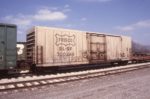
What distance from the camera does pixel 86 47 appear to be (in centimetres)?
1805

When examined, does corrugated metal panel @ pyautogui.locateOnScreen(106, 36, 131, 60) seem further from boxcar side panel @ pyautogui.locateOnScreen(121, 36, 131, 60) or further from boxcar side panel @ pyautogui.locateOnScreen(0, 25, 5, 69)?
boxcar side panel @ pyautogui.locateOnScreen(0, 25, 5, 69)

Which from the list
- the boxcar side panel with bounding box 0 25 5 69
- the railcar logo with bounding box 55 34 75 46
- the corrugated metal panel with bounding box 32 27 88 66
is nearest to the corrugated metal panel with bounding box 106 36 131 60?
the corrugated metal panel with bounding box 32 27 88 66

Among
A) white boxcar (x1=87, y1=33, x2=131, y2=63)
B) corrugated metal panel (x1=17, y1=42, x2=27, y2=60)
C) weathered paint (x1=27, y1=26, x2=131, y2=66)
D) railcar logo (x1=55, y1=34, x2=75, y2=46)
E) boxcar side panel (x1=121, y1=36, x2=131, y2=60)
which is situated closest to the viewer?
weathered paint (x1=27, y1=26, x2=131, y2=66)

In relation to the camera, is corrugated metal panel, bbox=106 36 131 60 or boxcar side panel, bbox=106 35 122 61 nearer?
boxcar side panel, bbox=106 35 122 61

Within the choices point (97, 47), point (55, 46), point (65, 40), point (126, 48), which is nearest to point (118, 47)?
point (126, 48)

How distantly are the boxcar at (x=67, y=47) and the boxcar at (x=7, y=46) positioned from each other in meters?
1.98

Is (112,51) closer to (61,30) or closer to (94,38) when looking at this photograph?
(94,38)

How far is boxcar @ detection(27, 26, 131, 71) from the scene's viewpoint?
14445mm

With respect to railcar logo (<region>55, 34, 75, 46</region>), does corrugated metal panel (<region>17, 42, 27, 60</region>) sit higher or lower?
lower

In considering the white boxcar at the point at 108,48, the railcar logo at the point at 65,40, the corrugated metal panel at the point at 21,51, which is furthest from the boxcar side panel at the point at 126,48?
the corrugated metal panel at the point at 21,51

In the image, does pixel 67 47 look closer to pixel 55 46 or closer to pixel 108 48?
pixel 55 46

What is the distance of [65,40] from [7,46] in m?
5.17

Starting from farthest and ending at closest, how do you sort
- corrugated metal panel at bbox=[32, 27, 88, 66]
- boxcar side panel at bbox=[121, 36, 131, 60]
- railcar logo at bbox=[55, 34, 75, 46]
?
boxcar side panel at bbox=[121, 36, 131, 60], railcar logo at bbox=[55, 34, 75, 46], corrugated metal panel at bbox=[32, 27, 88, 66]

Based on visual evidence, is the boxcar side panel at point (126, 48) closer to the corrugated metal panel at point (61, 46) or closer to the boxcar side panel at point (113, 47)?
the boxcar side panel at point (113, 47)
